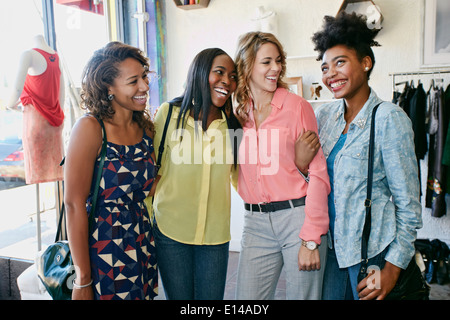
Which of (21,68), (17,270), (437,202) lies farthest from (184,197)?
(437,202)

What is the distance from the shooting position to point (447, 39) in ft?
10.8

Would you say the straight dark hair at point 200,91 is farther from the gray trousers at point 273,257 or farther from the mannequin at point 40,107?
the mannequin at point 40,107

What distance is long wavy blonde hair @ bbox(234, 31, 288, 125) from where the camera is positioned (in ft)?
4.83

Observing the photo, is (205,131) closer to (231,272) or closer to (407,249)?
(407,249)

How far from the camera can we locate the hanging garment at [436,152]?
3.05 m

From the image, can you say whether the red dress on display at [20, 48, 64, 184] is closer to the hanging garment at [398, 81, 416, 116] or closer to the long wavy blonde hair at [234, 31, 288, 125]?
the long wavy blonde hair at [234, 31, 288, 125]

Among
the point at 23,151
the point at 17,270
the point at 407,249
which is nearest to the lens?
the point at 407,249

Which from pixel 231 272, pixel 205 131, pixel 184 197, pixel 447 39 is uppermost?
pixel 447 39

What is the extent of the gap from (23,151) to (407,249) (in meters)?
2.26

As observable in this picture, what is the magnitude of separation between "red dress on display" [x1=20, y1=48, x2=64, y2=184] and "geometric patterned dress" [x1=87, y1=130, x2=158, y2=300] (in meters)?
1.25

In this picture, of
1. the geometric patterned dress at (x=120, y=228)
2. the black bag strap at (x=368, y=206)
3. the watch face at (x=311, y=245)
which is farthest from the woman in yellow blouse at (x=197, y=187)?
the black bag strap at (x=368, y=206)

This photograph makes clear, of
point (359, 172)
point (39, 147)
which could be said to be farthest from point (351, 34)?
point (39, 147)

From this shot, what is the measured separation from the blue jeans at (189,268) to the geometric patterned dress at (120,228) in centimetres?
11
